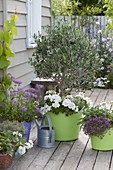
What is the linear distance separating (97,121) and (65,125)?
564 mm

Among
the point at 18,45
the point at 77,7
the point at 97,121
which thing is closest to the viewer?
the point at 97,121

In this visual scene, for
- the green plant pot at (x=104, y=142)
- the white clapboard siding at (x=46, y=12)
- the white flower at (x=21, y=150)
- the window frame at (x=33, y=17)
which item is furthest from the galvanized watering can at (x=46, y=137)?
the white clapboard siding at (x=46, y=12)

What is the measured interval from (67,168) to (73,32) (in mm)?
1802

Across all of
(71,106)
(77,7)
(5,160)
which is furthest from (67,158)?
(77,7)

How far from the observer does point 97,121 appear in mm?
4559

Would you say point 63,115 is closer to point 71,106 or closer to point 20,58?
point 71,106

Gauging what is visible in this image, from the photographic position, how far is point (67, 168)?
13.6ft

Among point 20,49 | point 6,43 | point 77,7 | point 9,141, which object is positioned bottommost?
point 9,141

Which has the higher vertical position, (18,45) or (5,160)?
(18,45)

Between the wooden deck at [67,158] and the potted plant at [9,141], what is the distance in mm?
236

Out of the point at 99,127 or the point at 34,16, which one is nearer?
the point at 99,127

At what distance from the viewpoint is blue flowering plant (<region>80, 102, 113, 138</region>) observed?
455 cm

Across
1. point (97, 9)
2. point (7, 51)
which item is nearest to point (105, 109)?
point (7, 51)

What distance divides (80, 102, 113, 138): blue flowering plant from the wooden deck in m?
0.24
